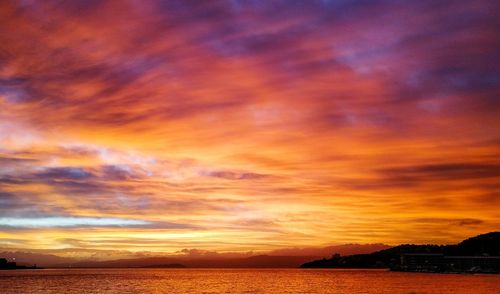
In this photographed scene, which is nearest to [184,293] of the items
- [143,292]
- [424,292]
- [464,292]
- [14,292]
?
[143,292]

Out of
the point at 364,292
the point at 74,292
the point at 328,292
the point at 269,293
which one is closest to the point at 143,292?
the point at 74,292

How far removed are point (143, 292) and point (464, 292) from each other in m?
106

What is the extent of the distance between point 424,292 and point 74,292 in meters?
116

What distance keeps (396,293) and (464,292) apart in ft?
90.1

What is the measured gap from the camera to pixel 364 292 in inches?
6845

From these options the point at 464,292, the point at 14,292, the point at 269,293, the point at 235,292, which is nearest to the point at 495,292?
the point at 464,292

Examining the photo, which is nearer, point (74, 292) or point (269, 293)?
point (269, 293)

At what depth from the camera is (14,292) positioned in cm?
17212

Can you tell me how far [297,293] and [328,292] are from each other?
12.0 m

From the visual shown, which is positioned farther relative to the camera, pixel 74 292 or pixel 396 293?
pixel 74 292

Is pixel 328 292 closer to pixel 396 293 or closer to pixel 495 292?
pixel 396 293

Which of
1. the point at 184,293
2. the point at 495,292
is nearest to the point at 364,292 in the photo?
the point at 495,292

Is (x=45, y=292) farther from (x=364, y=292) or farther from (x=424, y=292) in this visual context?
(x=424, y=292)

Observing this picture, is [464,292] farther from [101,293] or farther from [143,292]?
[101,293]
